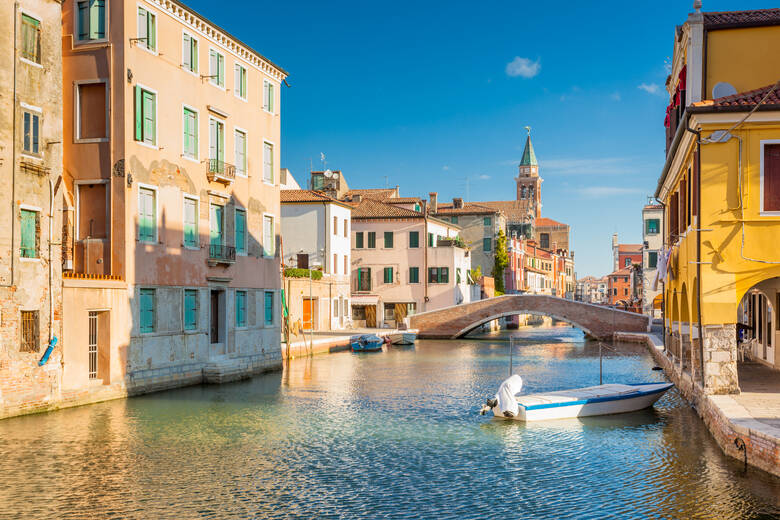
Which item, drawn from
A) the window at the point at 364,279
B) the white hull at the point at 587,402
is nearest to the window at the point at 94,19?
the white hull at the point at 587,402

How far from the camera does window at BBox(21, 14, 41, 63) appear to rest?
18.5 m

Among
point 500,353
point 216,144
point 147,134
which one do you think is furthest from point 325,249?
point 147,134

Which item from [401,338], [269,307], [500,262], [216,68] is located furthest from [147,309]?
[500,262]

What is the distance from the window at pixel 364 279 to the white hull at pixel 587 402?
35660 millimetres

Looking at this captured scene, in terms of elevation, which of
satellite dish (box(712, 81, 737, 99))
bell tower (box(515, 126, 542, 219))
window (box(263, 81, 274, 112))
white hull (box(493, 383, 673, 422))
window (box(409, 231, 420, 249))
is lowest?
white hull (box(493, 383, 673, 422))

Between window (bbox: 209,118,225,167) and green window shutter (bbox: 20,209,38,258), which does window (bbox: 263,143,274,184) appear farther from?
green window shutter (bbox: 20,209,38,258)

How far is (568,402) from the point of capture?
62.6ft

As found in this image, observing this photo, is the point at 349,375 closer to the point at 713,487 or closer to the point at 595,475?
the point at 595,475

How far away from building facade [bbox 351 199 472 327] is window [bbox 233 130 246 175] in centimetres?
2779

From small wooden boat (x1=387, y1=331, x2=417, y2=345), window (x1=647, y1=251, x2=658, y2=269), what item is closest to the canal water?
small wooden boat (x1=387, y1=331, x2=417, y2=345)

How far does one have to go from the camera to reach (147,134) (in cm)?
2262

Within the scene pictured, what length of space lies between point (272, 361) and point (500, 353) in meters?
14.9

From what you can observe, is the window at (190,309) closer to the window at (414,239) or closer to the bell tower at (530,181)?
the window at (414,239)

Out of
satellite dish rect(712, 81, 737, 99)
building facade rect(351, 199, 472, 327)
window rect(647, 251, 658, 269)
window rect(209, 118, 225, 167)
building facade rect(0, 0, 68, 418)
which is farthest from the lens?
window rect(647, 251, 658, 269)
